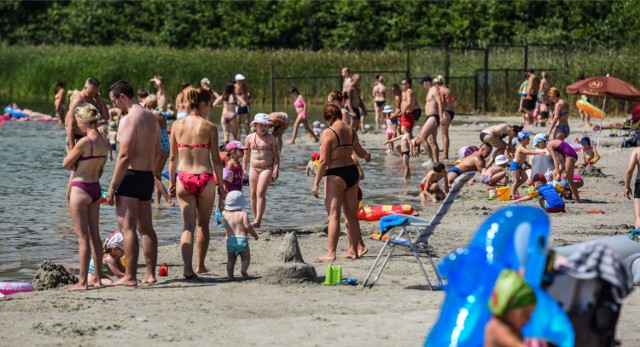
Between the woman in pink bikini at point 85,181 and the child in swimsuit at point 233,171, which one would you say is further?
the child in swimsuit at point 233,171

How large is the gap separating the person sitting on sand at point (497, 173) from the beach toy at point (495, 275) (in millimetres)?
11954

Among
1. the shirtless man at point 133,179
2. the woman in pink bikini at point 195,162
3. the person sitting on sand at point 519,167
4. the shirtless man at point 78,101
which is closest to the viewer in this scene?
the shirtless man at point 133,179

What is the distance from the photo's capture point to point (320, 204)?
1636 centimetres

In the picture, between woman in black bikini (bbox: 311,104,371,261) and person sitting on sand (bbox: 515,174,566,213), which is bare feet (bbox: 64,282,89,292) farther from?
person sitting on sand (bbox: 515,174,566,213)

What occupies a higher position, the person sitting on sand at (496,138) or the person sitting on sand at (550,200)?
the person sitting on sand at (496,138)

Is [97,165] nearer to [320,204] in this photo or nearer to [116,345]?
[116,345]

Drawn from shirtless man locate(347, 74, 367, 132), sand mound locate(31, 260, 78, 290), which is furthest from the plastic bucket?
shirtless man locate(347, 74, 367, 132)

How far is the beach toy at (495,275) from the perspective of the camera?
4.80 meters

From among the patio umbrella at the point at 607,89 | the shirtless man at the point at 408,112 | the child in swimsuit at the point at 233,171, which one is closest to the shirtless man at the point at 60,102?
the shirtless man at the point at 408,112

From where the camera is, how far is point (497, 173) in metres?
17.0

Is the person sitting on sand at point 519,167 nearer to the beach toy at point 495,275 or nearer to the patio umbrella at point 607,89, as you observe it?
the patio umbrella at point 607,89

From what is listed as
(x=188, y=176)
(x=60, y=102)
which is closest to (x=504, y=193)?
(x=188, y=176)

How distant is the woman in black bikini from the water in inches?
95.9

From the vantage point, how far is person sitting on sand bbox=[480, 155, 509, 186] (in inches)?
668
